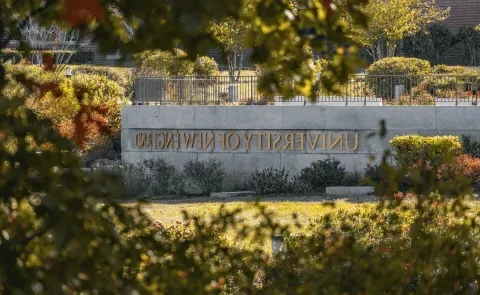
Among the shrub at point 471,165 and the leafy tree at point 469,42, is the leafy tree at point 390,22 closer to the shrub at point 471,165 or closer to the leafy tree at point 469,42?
the leafy tree at point 469,42

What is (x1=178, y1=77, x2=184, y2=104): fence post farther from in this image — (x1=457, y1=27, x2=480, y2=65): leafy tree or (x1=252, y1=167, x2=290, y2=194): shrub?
(x1=457, y1=27, x2=480, y2=65): leafy tree

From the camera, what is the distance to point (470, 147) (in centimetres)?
1861

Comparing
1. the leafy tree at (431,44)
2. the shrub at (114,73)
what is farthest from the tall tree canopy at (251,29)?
the leafy tree at (431,44)

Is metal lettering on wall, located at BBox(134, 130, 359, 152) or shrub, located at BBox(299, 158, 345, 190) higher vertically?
metal lettering on wall, located at BBox(134, 130, 359, 152)

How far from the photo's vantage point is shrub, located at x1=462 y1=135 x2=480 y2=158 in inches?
729

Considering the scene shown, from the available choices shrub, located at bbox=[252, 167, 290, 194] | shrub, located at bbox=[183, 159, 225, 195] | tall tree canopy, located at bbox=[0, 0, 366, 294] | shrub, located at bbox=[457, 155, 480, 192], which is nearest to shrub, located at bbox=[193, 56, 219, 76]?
shrub, located at bbox=[183, 159, 225, 195]

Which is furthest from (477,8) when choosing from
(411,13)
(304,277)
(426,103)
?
(304,277)

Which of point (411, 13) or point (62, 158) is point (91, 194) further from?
point (411, 13)

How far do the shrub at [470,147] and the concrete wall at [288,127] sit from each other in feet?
0.83

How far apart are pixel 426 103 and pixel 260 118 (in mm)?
3607

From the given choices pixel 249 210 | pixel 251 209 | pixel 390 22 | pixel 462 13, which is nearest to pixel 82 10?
pixel 251 209

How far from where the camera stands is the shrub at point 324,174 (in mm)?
18594

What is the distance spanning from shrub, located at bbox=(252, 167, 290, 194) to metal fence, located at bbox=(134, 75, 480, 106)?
1599 millimetres

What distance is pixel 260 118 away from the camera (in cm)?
1927
